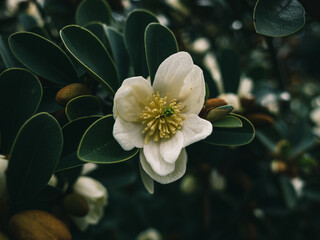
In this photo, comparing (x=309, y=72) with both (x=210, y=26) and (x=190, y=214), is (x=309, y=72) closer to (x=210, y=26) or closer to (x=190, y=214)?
(x=210, y=26)

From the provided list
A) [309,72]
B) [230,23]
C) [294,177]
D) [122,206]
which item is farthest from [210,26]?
[309,72]

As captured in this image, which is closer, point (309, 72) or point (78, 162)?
point (78, 162)

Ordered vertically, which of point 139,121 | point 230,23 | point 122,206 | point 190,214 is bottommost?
point 190,214

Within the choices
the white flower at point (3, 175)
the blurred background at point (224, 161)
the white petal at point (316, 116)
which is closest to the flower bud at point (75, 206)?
the blurred background at point (224, 161)

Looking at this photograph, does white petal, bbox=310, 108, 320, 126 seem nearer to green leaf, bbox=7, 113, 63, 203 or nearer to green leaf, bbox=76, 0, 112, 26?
green leaf, bbox=76, 0, 112, 26

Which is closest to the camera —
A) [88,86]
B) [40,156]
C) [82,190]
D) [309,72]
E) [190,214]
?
[40,156]

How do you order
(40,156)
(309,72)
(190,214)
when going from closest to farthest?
(40,156)
(190,214)
(309,72)
